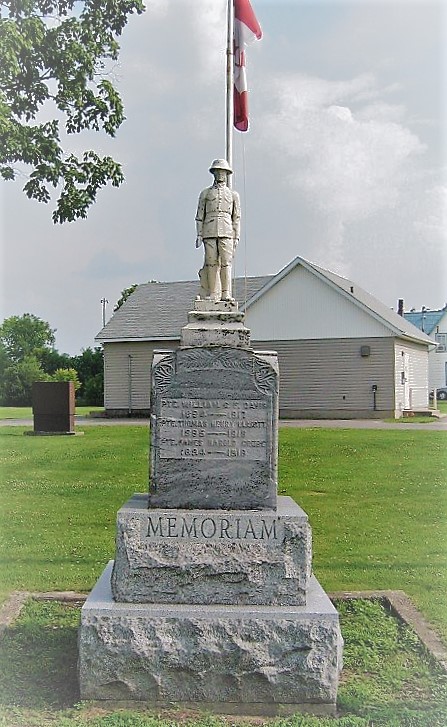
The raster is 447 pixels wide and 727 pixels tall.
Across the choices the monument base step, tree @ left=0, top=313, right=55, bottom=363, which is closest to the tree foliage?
tree @ left=0, top=313, right=55, bottom=363

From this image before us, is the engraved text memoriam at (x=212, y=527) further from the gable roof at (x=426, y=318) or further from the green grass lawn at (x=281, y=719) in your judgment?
the gable roof at (x=426, y=318)

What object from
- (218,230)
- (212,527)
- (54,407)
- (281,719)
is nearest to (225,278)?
(218,230)

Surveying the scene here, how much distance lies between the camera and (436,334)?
55.7 meters

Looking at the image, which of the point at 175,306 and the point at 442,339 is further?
the point at 442,339

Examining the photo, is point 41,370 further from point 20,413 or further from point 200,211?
point 200,211

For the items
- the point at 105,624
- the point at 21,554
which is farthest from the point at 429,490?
the point at 105,624

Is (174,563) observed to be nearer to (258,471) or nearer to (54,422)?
(258,471)

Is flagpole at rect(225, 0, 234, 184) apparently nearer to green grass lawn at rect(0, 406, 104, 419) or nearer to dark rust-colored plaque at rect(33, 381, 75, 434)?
dark rust-colored plaque at rect(33, 381, 75, 434)

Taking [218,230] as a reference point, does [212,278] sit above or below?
below

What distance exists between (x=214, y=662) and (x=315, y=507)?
5.95 m

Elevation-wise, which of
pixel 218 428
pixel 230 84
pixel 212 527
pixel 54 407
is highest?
pixel 230 84

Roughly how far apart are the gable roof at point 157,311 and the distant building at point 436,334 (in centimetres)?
2175

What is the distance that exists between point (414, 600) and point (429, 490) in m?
Result: 5.45

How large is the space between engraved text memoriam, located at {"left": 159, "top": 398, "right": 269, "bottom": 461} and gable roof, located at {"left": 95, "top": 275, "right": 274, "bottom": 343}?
82.6 ft
